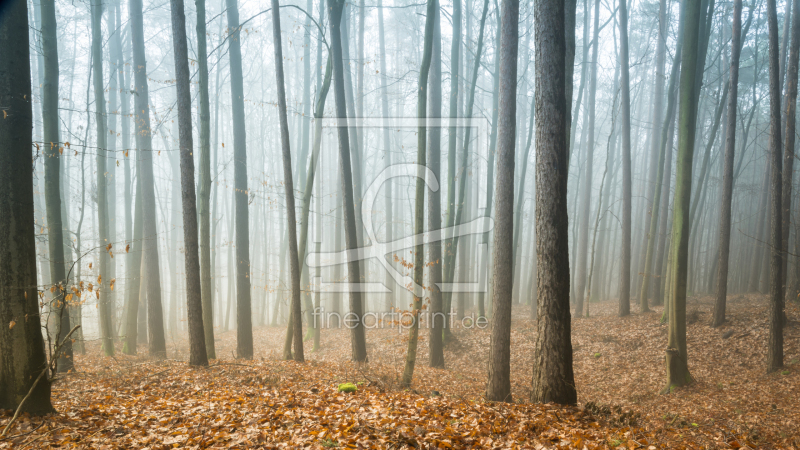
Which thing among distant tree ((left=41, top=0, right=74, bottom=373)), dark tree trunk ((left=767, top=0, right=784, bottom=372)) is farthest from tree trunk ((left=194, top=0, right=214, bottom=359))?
dark tree trunk ((left=767, top=0, right=784, bottom=372))

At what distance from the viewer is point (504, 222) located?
6711 millimetres

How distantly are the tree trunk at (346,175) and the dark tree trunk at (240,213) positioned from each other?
2670 mm

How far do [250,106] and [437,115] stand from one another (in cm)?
1848

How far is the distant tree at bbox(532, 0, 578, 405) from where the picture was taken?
532 cm

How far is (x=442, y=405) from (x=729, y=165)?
908 centimetres

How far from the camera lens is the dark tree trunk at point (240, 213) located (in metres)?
10.2

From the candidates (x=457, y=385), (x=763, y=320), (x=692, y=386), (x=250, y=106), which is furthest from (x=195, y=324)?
(x=250, y=106)

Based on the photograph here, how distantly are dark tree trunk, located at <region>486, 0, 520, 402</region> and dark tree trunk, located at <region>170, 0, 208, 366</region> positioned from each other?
5506 mm

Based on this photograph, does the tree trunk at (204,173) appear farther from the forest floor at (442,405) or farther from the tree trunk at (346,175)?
the tree trunk at (346,175)

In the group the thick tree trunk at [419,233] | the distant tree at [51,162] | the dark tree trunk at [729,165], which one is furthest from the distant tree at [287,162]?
the dark tree trunk at [729,165]

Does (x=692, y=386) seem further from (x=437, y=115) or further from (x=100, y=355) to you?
(x=100, y=355)

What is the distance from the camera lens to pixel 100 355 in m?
11.1

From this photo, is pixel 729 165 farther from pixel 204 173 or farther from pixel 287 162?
pixel 204 173

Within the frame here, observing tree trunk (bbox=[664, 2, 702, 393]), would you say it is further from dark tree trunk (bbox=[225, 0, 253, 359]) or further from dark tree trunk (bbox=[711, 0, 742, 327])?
dark tree trunk (bbox=[225, 0, 253, 359])
